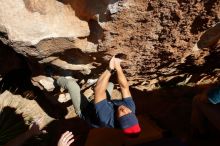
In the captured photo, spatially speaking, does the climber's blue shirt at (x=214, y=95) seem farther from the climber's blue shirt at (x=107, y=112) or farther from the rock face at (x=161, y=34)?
the climber's blue shirt at (x=107, y=112)

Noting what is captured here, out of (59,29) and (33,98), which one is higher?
(59,29)

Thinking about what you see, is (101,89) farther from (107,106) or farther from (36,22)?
(36,22)

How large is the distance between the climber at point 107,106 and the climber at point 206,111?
2.64 feet

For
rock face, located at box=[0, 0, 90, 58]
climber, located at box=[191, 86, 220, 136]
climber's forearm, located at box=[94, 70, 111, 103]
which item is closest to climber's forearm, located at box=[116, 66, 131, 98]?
climber's forearm, located at box=[94, 70, 111, 103]

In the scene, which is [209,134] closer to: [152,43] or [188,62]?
[188,62]

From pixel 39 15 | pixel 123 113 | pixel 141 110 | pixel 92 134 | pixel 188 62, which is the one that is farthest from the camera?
pixel 141 110

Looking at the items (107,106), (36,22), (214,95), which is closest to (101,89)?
(107,106)

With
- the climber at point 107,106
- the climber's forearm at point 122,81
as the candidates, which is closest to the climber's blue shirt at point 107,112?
the climber at point 107,106

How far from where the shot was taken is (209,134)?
5117 millimetres

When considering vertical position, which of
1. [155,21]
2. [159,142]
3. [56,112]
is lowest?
[56,112]

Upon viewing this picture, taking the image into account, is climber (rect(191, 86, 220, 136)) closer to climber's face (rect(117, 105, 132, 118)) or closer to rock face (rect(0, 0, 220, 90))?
rock face (rect(0, 0, 220, 90))

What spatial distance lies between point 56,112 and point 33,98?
1.39 ft

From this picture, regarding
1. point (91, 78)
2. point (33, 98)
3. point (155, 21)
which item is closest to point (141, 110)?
point (91, 78)

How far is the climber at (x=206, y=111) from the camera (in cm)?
432
